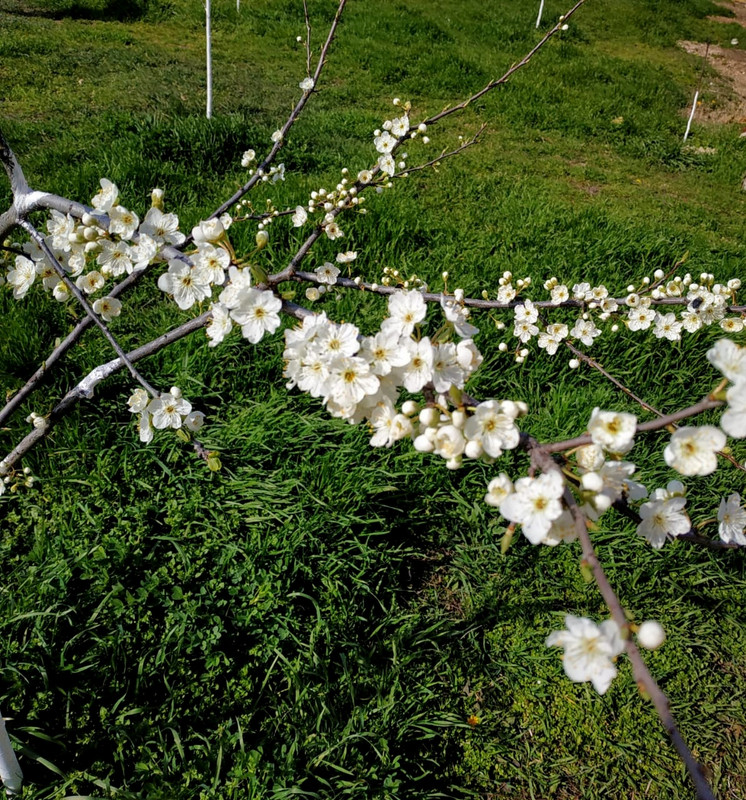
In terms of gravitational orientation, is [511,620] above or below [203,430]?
below

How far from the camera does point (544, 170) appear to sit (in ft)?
19.6

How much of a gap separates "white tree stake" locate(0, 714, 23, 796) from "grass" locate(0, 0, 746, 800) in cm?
5

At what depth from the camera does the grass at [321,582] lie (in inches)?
70.0

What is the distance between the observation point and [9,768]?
144 centimetres

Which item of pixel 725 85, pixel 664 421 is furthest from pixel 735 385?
pixel 725 85

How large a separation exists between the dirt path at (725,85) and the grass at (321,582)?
5704 mm

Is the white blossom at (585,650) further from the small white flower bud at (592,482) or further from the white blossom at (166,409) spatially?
the white blossom at (166,409)

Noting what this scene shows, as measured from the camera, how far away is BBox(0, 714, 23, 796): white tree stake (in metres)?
1.37

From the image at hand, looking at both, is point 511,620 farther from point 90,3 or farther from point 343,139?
point 90,3

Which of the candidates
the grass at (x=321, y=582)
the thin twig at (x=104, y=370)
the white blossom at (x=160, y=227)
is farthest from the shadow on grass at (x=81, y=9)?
the white blossom at (x=160, y=227)

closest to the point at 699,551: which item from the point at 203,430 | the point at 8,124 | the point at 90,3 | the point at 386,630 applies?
the point at 386,630

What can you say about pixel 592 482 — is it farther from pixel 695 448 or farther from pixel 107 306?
pixel 107 306

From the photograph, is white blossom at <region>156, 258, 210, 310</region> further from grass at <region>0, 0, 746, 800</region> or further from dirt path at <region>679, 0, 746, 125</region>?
dirt path at <region>679, 0, 746, 125</region>

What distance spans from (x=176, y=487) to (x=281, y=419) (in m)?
0.52
